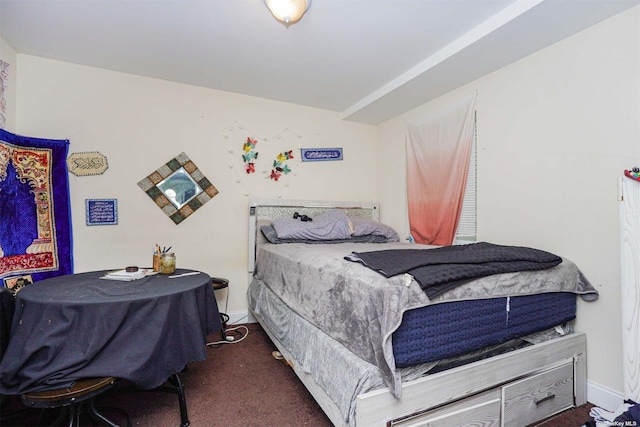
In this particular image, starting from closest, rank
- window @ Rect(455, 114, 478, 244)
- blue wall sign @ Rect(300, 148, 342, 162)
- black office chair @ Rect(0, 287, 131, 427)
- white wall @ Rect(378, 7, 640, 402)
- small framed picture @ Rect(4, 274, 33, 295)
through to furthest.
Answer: black office chair @ Rect(0, 287, 131, 427) → white wall @ Rect(378, 7, 640, 402) → small framed picture @ Rect(4, 274, 33, 295) → window @ Rect(455, 114, 478, 244) → blue wall sign @ Rect(300, 148, 342, 162)

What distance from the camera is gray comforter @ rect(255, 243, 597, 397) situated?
117 cm

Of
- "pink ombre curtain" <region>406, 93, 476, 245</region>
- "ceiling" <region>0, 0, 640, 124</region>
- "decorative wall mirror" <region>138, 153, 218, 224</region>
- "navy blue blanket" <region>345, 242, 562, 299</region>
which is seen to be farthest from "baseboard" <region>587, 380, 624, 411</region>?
"decorative wall mirror" <region>138, 153, 218, 224</region>

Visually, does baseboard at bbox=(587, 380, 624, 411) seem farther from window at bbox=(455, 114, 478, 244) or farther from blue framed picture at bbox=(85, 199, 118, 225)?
blue framed picture at bbox=(85, 199, 118, 225)

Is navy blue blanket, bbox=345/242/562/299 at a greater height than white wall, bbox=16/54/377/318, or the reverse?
white wall, bbox=16/54/377/318

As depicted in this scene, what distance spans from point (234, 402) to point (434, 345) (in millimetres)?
1221

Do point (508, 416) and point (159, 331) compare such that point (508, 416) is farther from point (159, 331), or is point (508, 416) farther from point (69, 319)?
point (69, 319)

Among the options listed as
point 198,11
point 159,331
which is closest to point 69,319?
point 159,331

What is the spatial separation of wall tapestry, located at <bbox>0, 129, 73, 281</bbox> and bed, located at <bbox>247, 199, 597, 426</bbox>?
204 cm

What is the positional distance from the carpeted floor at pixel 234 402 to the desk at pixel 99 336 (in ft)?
1.41

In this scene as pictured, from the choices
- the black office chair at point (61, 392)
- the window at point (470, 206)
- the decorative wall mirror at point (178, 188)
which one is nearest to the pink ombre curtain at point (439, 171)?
the window at point (470, 206)

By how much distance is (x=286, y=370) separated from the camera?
2.13 m

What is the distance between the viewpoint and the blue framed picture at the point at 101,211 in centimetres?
265

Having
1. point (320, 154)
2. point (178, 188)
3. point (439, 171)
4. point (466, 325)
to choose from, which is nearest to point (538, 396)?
point (466, 325)

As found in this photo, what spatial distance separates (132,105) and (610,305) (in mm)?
3888
